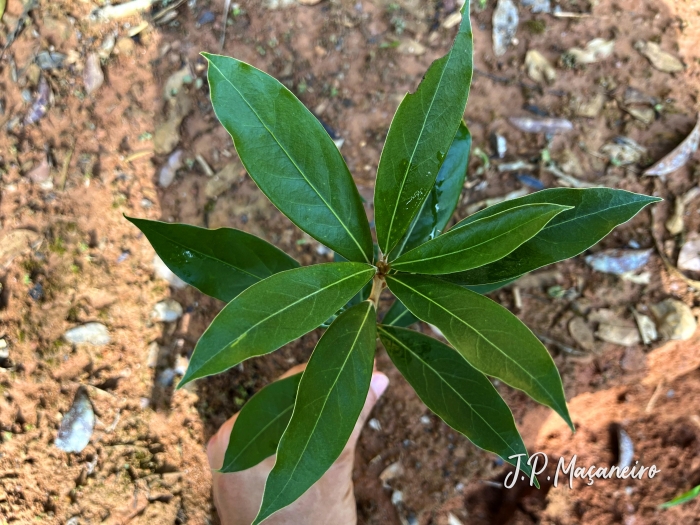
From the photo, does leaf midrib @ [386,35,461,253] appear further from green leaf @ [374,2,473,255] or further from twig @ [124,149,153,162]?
twig @ [124,149,153,162]

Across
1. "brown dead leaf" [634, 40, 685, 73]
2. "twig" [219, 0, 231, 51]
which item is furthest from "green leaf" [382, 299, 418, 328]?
"brown dead leaf" [634, 40, 685, 73]

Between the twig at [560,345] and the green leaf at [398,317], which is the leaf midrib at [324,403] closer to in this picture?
the green leaf at [398,317]

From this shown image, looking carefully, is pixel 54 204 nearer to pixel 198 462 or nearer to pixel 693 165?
pixel 198 462

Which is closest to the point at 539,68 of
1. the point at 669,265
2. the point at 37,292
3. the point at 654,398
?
the point at 669,265

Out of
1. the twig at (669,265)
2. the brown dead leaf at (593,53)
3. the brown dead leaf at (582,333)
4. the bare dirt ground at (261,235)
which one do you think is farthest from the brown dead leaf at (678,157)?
the brown dead leaf at (582,333)

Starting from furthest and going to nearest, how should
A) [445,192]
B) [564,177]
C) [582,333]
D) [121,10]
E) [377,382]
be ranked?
[121,10] < [564,177] < [582,333] < [377,382] < [445,192]

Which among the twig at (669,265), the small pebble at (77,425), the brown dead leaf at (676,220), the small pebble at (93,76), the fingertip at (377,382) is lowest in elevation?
the small pebble at (77,425)

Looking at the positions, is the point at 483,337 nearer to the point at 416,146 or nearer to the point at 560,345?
the point at 416,146
